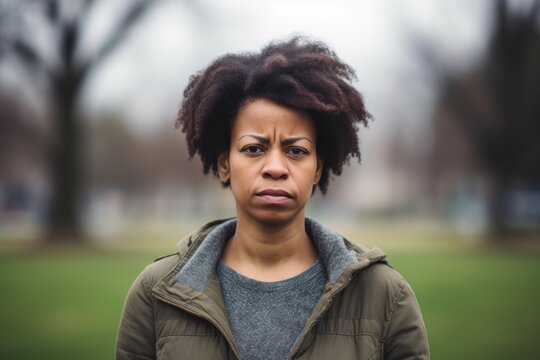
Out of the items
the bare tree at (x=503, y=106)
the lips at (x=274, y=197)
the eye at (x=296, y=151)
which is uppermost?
the bare tree at (x=503, y=106)

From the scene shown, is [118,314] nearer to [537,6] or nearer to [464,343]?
[464,343]

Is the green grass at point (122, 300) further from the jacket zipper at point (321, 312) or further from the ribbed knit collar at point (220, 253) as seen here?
the jacket zipper at point (321, 312)

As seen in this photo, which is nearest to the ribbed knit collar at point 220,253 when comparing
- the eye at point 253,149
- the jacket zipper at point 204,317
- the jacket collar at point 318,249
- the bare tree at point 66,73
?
the jacket collar at point 318,249

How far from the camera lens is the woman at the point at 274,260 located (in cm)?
267

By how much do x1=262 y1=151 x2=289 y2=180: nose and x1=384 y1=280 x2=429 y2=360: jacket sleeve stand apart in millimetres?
743

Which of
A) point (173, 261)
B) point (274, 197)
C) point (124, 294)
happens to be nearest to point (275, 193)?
point (274, 197)

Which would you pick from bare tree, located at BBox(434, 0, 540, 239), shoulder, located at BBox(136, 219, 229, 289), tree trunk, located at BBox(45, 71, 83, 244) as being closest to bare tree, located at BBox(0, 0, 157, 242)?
tree trunk, located at BBox(45, 71, 83, 244)

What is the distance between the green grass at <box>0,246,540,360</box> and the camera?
7.01 meters

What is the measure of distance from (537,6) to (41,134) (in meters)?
19.1

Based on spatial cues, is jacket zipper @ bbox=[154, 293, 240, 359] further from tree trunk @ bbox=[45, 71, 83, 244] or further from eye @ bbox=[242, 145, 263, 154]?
tree trunk @ bbox=[45, 71, 83, 244]

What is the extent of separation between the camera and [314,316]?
2.60m

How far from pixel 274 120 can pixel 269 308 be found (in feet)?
2.77

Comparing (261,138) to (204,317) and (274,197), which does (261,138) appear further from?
(204,317)

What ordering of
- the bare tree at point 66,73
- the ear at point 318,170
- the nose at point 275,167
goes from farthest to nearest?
the bare tree at point 66,73 < the ear at point 318,170 < the nose at point 275,167
